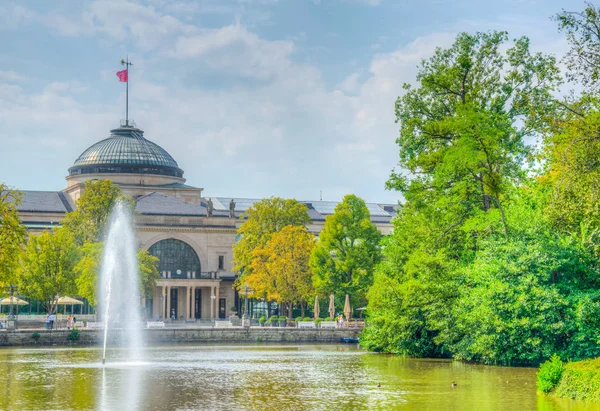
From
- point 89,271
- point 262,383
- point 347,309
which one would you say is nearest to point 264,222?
point 347,309

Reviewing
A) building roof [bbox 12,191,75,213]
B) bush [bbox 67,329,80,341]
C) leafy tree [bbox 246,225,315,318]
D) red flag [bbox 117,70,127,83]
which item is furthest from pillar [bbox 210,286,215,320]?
bush [bbox 67,329,80,341]

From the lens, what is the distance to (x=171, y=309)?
377ft

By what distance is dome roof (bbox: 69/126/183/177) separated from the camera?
126 metres

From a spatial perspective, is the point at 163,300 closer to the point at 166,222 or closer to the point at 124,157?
the point at 166,222

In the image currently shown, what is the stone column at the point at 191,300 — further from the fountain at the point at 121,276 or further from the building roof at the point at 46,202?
the fountain at the point at 121,276

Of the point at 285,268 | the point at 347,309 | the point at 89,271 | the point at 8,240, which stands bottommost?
the point at 347,309

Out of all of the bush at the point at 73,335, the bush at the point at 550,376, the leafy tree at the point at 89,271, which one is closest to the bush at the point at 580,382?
the bush at the point at 550,376

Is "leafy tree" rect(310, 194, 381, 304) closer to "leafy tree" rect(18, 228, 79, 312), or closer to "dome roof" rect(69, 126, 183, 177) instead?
"leafy tree" rect(18, 228, 79, 312)

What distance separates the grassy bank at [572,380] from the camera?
3531 cm

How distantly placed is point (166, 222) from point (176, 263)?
196 inches

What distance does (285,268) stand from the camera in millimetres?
93750

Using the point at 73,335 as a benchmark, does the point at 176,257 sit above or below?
above

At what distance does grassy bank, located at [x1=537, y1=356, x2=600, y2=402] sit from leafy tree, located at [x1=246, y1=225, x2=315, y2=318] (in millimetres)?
55251

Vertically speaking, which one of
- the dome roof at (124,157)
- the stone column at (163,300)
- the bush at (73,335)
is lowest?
the bush at (73,335)
